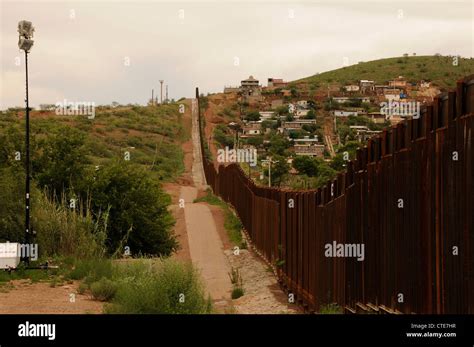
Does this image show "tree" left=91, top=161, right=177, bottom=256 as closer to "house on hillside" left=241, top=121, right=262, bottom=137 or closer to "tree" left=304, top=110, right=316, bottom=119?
"house on hillside" left=241, top=121, right=262, bottom=137

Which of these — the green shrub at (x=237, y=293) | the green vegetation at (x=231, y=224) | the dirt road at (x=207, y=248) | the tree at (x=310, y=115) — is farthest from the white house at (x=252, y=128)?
the green shrub at (x=237, y=293)

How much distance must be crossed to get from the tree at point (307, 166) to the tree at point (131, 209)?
26.4 meters

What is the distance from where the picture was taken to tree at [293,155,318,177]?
61.0 meters

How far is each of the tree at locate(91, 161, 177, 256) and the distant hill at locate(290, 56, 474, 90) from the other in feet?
260

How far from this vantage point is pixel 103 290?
19344 mm

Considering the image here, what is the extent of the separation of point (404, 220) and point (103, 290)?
8.83m

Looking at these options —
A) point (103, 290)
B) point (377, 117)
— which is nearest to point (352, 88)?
point (377, 117)

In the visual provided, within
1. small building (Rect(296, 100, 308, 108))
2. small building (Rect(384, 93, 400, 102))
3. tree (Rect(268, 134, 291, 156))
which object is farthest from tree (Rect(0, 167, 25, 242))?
small building (Rect(296, 100, 308, 108))

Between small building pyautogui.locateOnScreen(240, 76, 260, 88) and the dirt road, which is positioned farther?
small building pyautogui.locateOnScreen(240, 76, 260, 88)
